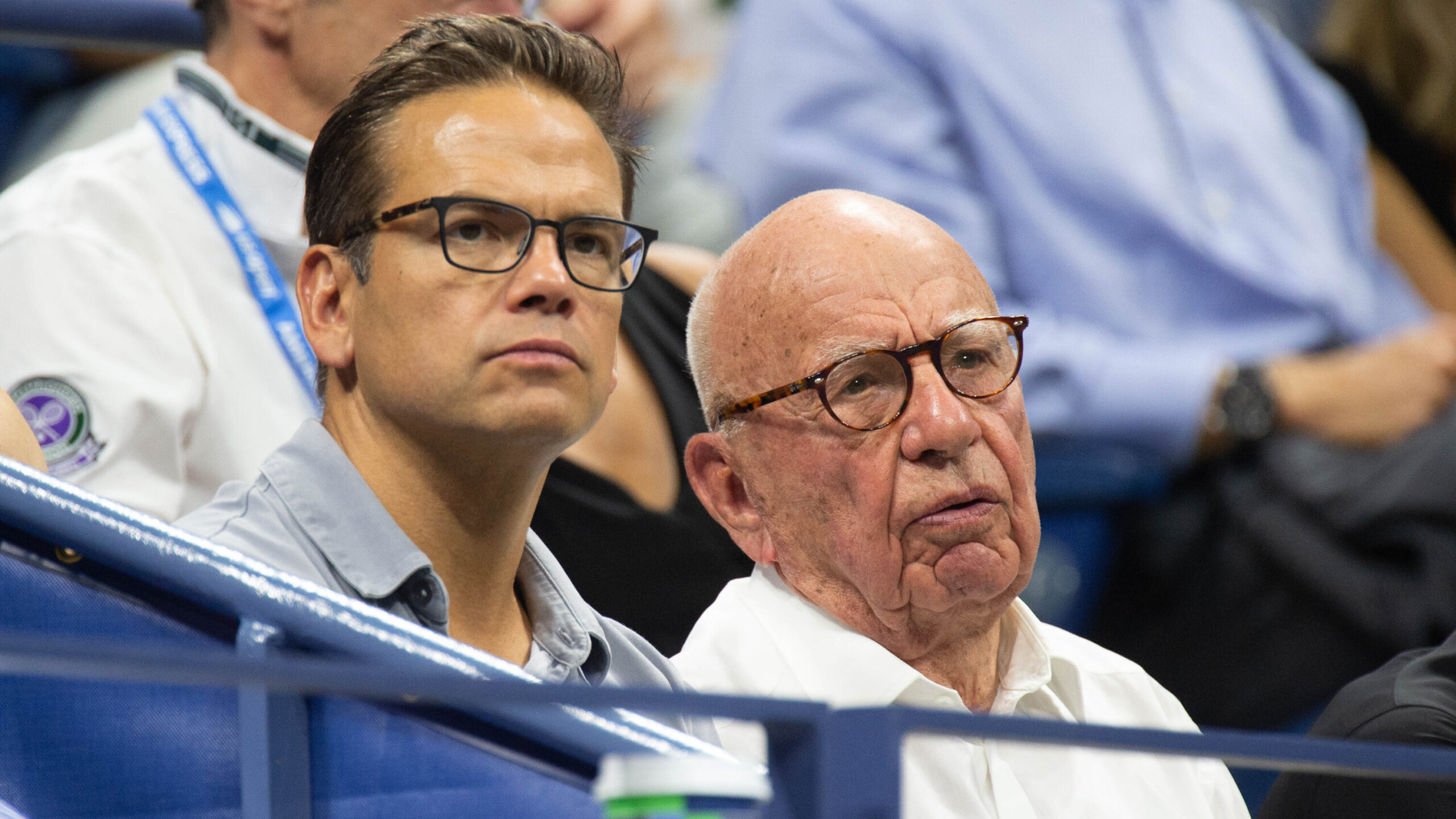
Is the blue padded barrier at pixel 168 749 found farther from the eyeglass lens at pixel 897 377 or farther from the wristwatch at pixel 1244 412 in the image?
the wristwatch at pixel 1244 412

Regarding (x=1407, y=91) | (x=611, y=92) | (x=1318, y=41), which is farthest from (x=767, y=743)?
(x=1318, y=41)

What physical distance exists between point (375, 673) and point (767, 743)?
0.42 feet

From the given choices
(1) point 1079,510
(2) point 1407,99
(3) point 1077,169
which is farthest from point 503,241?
(2) point 1407,99

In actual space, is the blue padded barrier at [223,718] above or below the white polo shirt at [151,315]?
above

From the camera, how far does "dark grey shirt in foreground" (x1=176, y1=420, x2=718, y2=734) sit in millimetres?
827

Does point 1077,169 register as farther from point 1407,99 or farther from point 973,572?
point 973,572

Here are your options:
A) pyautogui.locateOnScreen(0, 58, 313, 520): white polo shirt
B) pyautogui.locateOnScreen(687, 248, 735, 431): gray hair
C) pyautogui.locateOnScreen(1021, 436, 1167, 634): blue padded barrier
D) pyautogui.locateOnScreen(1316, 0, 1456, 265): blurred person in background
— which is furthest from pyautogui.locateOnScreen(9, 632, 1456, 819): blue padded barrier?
pyautogui.locateOnScreen(1316, 0, 1456, 265): blurred person in background

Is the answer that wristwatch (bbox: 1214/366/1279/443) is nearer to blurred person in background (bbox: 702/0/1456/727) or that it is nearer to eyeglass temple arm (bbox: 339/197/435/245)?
blurred person in background (bbox: 702/0/1456/727)

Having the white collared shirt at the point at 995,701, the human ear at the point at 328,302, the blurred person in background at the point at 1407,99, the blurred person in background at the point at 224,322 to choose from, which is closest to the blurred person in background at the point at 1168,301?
the blurred person in background at the point at 1407,99

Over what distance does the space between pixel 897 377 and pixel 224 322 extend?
0.52 meters

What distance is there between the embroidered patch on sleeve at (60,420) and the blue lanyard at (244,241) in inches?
5.9

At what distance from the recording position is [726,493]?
1.03 meters

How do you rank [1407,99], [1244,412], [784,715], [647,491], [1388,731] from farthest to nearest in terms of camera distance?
[1407,99] < [1244,412] < [647,491] < [1388,731] < [784,715]

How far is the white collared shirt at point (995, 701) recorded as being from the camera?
90 centimetres
